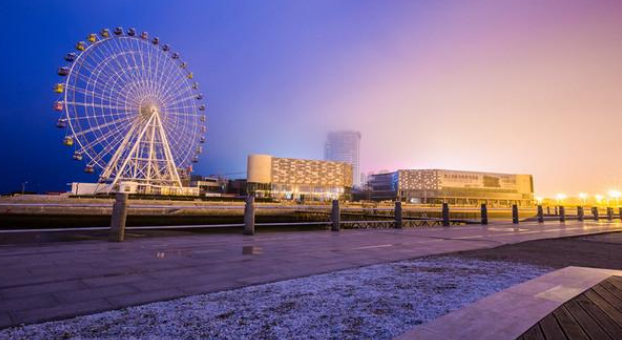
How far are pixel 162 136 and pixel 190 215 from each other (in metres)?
12.9

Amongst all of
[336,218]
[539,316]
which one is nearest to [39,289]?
[539,316]

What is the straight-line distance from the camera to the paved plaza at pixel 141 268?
3.66 meters

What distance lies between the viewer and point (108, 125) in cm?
4250

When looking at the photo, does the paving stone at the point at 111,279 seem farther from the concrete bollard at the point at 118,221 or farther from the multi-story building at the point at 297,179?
the multi-story building at the point at 297,179

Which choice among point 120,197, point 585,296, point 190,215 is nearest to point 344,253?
point 585,296

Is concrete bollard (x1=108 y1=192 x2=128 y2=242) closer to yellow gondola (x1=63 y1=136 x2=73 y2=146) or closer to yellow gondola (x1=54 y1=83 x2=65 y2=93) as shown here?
yellow gondola (x1=54 y1=83 x2=65 y2=93)

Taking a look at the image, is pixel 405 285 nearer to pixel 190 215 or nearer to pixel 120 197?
pixel 120 197

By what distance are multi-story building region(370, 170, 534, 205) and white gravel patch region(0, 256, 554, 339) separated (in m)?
156

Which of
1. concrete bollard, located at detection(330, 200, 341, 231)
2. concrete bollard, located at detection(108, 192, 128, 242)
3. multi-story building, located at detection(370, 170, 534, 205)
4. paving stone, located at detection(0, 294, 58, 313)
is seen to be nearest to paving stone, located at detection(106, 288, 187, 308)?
paving stone, located at detection(0, 294, 58, 313)

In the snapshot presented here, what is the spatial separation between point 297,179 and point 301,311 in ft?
500

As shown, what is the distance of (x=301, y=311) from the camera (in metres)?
3.33

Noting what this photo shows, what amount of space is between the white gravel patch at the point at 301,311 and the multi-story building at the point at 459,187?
510ft

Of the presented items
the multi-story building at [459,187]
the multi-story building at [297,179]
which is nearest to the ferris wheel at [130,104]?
the multi-story building at [297,179]

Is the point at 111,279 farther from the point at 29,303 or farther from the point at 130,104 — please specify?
the point at 130,104
